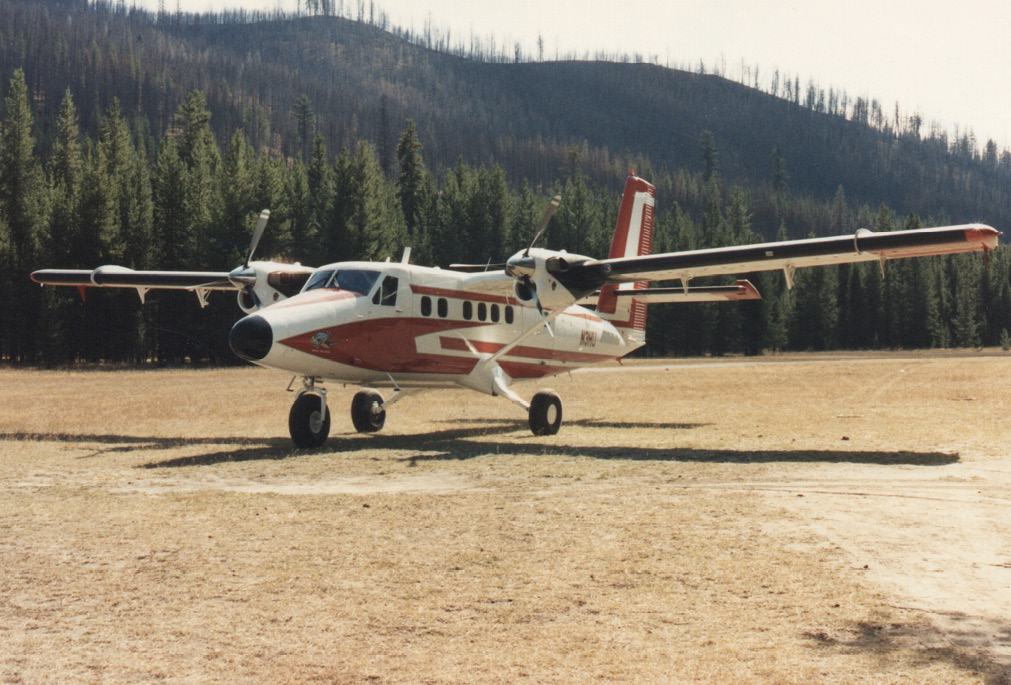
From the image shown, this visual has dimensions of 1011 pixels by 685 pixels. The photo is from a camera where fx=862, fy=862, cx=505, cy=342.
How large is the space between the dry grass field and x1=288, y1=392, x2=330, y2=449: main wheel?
0.54 m

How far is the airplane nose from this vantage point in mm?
15414

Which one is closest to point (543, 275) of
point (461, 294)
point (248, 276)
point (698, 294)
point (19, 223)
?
point (461, 294)

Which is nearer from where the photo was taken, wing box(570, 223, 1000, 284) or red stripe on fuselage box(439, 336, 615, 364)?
wing box(570, 223, 1000, 284)

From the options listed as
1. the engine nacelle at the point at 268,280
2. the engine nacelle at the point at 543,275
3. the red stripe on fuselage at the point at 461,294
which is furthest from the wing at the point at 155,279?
the engine nacelle at the point at 543,275

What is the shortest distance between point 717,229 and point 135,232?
68.4 metres

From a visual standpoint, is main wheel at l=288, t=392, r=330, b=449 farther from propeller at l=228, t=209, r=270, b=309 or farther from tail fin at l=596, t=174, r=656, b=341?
tail fin at l=596, t=174, r=656, b=341

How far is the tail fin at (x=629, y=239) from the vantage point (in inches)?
948

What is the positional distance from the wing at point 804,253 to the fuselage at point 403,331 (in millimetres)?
2566

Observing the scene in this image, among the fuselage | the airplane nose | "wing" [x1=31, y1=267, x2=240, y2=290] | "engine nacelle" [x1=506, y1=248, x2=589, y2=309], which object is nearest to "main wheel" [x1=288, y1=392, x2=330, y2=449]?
the fuselage

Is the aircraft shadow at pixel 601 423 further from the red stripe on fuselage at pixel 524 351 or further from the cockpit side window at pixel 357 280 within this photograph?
the cockpit side window at pixel 357 280

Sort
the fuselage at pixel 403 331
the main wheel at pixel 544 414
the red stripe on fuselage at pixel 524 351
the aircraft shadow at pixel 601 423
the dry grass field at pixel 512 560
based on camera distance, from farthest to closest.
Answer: the aircraft shadow at pixel 601 423 → the main wheel at pixel 544 414 → the red stripe on fuselage at pixel 524 351 → the fuselage at pixel 403 331 → the dry grass field at pixel 512 560

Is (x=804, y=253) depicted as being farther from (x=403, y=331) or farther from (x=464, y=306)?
(x=403, y=331)

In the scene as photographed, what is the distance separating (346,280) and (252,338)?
323cm

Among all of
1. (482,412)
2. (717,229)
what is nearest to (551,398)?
(482,412)
